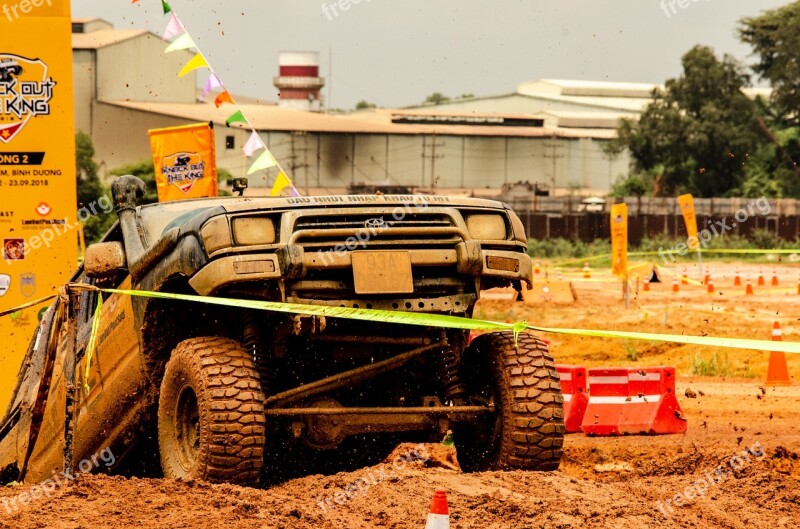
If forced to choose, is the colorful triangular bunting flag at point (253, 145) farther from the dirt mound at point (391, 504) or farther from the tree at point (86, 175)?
the tree at point (86, 175)

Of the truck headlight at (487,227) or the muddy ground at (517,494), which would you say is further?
the truck headlight at (487,227)

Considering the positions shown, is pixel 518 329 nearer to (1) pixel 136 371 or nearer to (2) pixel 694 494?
(2) pixel 694 494

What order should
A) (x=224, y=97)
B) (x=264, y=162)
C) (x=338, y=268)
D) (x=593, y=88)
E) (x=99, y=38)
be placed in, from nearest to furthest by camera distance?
(x=338, y=268), (x=264, y=162), (x=224, y=97), (x=99, y=38), (x=593, y=88)

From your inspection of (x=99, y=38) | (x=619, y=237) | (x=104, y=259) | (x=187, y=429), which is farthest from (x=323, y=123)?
(x=187, y=429)

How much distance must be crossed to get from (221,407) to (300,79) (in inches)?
3627

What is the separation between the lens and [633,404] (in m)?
11.3

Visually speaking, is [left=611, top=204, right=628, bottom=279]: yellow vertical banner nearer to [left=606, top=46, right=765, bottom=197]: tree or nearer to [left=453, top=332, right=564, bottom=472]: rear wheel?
[left=453, top=332, right=564, bottom=472]: rear wheel

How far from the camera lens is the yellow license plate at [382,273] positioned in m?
6.79

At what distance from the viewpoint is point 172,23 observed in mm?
16641

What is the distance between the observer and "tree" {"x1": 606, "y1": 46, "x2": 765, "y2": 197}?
220 ft

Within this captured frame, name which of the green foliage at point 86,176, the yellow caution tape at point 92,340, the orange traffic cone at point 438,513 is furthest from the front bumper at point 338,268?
the green foliage at point 86,176

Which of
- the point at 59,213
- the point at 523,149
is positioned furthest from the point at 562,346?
the point at 523,149

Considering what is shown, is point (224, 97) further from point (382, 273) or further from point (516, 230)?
point (382, 273)

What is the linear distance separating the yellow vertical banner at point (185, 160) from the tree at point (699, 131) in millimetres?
53798
